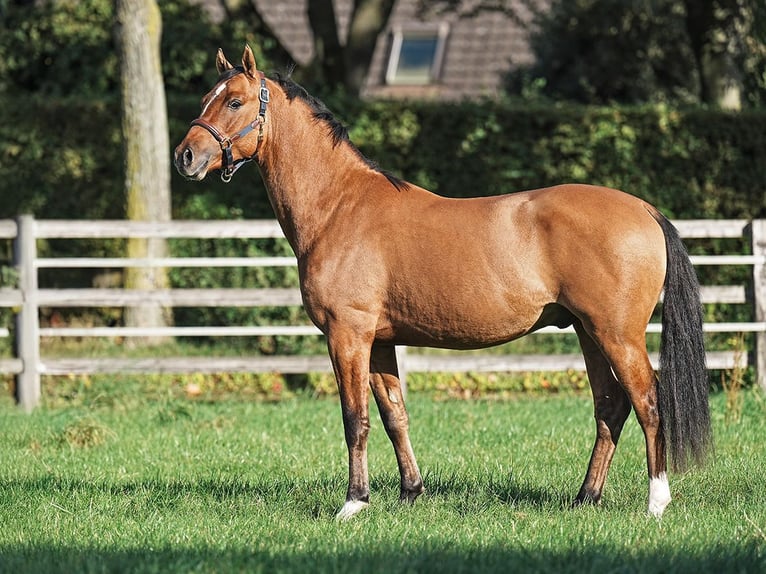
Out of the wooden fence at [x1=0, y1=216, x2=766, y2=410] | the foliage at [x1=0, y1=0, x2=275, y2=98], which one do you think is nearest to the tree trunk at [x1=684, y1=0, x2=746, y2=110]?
the wooden fence at [x1=0, y1=216, x2=766, y2=410]

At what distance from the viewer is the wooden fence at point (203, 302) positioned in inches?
376

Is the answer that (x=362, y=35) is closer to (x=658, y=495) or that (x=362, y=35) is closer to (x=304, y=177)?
(x=304, y=177)

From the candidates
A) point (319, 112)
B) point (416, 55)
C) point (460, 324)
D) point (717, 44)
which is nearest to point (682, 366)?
point (460, 324)

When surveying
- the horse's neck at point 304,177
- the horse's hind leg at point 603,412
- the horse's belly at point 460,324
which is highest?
the horse's neck at point 304,177

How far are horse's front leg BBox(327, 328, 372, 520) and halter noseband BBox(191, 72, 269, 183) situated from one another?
104cm

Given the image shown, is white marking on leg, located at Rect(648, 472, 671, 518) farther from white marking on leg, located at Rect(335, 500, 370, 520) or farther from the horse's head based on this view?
the horse's head

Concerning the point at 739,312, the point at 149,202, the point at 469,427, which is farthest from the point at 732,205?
the point at 149,202

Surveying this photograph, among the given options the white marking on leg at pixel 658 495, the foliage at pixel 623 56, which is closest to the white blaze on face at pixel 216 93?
the white marking on leg at pixel 658 495

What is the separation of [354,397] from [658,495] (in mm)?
1613

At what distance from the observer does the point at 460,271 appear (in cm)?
539

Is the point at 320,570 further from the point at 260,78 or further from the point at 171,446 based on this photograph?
the point at 171,446

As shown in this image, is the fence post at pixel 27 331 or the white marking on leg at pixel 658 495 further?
the fence post at pixel 27 331

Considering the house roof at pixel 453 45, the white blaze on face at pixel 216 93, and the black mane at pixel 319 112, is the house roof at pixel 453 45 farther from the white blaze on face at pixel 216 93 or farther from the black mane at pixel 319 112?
the white blaze on face at pixel 216 93

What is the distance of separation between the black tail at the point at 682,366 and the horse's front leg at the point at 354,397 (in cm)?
151
